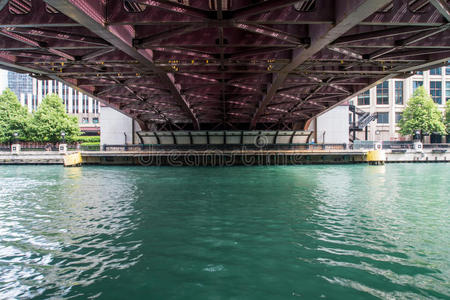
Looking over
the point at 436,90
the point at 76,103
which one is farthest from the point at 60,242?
the point at 76,103

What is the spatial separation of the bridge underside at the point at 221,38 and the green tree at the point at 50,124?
37.8 m

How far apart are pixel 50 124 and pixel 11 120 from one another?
7273mm

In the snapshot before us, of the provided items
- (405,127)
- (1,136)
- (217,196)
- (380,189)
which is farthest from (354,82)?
(1,136)

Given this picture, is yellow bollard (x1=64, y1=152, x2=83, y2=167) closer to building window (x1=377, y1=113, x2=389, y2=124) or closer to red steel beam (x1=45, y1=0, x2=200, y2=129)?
red steel beam (x1=45, y1=0, x2=200, y2=129)

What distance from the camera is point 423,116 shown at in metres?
60.7

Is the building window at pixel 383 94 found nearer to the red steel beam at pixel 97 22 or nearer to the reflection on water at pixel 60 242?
the red steel beam at pixel 97 22

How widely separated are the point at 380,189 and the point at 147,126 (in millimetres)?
42640

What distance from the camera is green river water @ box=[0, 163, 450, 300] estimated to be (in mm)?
6211

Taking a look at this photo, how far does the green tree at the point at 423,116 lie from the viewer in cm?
6041

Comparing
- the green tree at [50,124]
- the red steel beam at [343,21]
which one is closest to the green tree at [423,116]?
the red steel beam at [343,21]

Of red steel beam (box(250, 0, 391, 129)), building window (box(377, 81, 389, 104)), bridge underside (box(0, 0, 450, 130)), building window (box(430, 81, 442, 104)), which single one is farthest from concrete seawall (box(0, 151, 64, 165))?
building window (box(430, 81, 442, 104))

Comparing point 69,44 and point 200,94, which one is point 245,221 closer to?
point 69,44

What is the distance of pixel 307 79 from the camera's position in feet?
75.7

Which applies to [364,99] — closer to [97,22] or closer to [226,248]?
[97,22]
